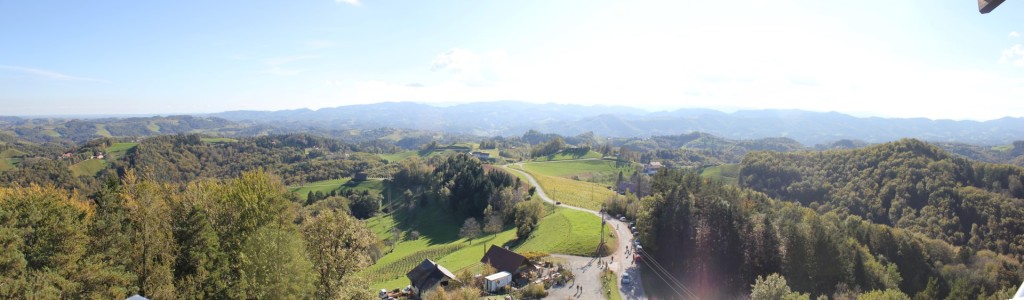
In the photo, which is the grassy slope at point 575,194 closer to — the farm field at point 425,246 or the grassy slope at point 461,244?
the grassy slope at point 461,244

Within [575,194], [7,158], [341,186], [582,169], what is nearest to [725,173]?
[582,169]

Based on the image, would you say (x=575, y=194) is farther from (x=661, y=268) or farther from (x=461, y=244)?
(x=661, y=268)

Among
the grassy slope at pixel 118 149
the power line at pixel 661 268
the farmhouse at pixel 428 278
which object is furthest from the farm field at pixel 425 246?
the grassy slope at pixel 118 149

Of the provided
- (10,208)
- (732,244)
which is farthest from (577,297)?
(10,208)

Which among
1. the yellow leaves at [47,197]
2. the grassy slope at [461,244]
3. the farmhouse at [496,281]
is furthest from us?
the grassy slope at [461,244]

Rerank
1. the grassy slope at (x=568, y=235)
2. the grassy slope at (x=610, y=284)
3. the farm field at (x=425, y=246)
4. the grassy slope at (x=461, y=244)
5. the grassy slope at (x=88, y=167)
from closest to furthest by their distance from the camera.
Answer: the grassy slope at (x=610, y=284) < the grassy slope at (x=568, y=235) < the grassy slope at (x=461, y=244) < the farm field at (x=425, y=246) < the grassy slope at (x=88, y=167)

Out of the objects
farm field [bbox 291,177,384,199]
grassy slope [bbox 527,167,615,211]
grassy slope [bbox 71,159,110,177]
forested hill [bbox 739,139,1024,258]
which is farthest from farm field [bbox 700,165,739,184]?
grassy slope [bbox 71,159,110,177]
